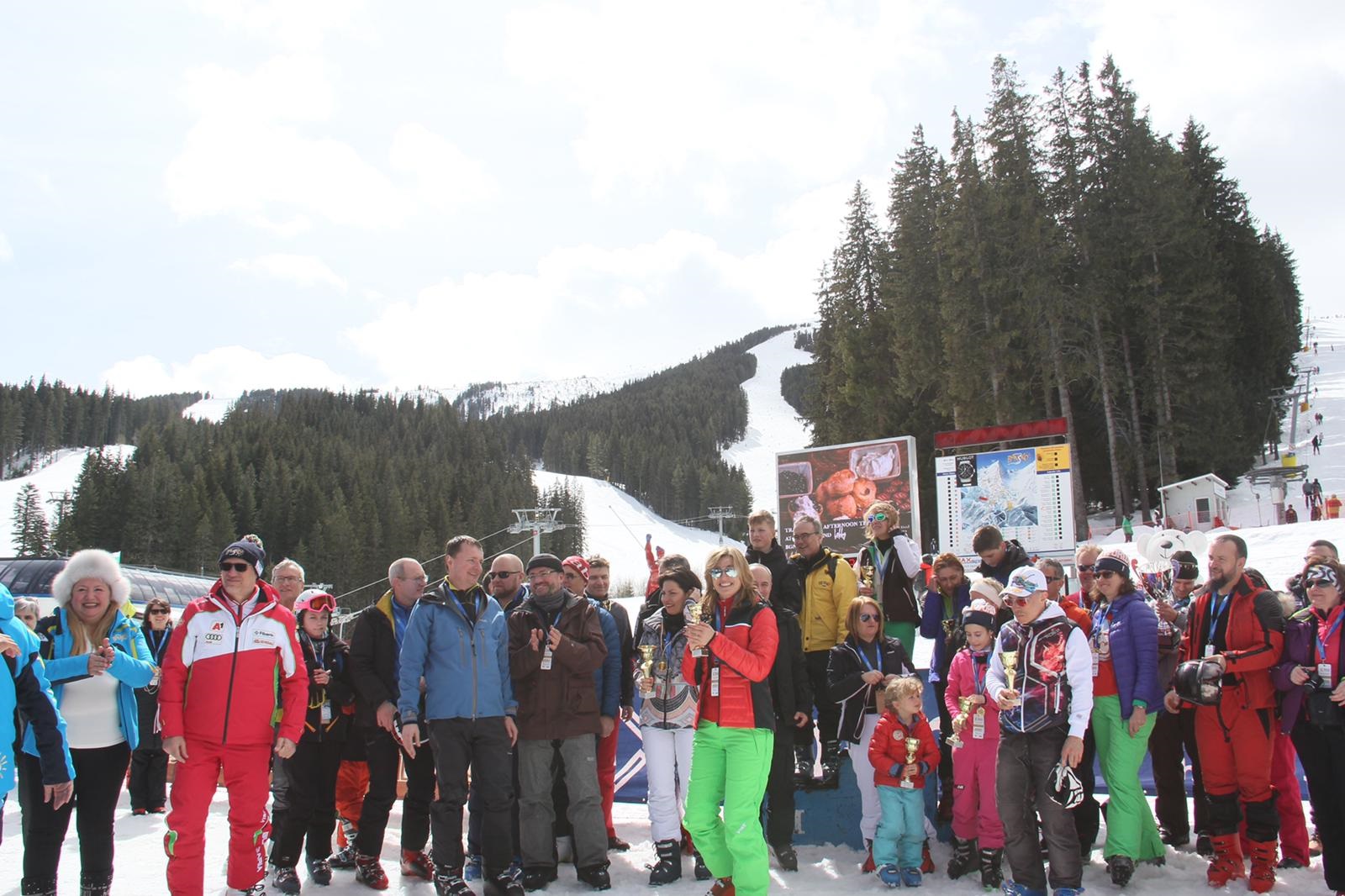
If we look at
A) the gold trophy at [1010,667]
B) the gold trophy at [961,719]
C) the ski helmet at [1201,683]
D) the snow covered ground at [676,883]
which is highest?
the gold trophy at [1010,667]

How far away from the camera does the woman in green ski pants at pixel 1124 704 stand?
4.81 m

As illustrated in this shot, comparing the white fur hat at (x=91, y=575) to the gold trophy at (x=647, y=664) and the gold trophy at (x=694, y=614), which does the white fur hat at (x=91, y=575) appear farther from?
the gold trophy at (x=694, y=614)

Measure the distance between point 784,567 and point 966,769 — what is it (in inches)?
67.7

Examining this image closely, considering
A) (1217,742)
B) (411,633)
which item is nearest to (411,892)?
(411,633)

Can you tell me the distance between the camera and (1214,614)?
16.4 feet

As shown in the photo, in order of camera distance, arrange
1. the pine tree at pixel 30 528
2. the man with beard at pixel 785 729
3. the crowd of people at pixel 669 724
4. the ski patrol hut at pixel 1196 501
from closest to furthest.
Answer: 1. the crowd of people at pixel 669 724
2. the man with beard at pixel 785 729
3. the ski patrol hut at pixel 1196 501
4. the pine tree at pixel 30 528

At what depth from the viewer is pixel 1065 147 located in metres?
30.6

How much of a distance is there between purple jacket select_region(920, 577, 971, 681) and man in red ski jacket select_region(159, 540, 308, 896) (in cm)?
400

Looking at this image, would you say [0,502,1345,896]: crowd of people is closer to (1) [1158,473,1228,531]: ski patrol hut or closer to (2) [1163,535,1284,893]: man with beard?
(2) [1163,535,1284,893]: man with beard

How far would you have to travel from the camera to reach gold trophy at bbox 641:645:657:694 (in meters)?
5.00

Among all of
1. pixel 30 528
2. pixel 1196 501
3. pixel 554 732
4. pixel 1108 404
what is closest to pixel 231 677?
pixel 554 732

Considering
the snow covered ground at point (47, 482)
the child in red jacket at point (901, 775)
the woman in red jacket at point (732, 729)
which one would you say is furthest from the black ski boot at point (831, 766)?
the snow covered ground at point (47, 482)

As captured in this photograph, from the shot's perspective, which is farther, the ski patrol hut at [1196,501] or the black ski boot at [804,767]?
the ski patrol hut at [1196,501]

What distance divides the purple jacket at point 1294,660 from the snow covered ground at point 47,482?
8648cm
